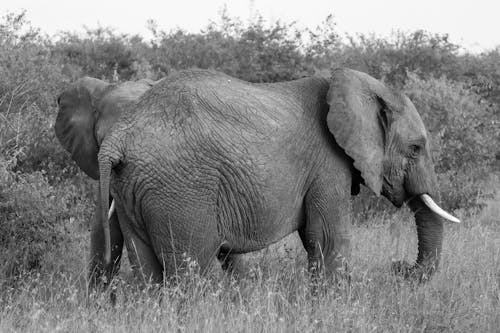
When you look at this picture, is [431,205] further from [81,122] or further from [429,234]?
[81,122]

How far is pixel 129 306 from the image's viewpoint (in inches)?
165

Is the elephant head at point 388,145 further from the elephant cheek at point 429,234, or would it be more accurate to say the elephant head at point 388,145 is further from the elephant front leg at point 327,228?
the elephant front leg at point 327,228

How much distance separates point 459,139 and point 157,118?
231 inches

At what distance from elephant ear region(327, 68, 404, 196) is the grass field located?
64 cm

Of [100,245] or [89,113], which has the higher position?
[89,113]

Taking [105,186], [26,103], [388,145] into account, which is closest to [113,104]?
[105,186]

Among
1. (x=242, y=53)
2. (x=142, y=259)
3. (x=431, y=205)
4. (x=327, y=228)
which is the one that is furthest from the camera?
(x=242, y=53)

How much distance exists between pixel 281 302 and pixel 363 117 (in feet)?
4.08

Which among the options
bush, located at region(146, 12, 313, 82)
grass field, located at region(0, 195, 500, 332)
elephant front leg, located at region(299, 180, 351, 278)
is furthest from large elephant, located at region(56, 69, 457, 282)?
bush, located at region(146, 12, 313, 82)

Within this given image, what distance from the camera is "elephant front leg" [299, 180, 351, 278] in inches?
200

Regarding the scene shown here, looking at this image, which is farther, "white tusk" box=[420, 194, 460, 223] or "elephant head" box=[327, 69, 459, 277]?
"white tusk" box=[420, 194, 460, 223]

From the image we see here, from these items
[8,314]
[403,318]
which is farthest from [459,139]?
[8,314]

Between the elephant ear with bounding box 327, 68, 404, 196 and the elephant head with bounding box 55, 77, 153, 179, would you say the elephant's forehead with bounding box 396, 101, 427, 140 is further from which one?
the elephant head with bounding box 55, 77, 153, 179

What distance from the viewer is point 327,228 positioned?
200 inches
